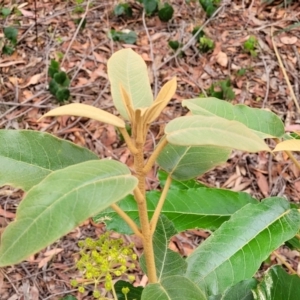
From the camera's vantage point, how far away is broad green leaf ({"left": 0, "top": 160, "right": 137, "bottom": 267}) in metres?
0.45

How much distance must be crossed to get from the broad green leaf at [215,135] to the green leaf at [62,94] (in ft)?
6.14

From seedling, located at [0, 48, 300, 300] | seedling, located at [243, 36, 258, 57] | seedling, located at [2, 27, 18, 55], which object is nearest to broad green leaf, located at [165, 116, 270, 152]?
seedling, located at [0, 48, 300, 300]

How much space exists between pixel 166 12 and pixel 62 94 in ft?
2.79

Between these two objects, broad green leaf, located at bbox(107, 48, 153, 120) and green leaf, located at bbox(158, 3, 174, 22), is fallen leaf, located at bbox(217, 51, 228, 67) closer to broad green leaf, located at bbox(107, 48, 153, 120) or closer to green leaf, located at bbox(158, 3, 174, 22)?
green leaf, located at bbox(158, 3, 174, 22)

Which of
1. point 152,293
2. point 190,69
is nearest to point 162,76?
point 190,69

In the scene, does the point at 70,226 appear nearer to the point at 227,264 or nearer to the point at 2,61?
the point at 227,264

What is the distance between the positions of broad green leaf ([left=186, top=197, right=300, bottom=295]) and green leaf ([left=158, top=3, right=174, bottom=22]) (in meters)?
2.16

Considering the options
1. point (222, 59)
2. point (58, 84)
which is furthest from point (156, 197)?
point (222, 59)

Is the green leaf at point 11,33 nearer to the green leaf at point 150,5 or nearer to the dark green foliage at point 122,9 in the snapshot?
the dark green foliage at point 122,9

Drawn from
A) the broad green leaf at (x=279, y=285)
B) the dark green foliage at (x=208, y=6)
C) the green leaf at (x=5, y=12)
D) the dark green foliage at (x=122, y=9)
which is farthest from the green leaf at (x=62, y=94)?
the broad green leaf at (x=279, y=285)

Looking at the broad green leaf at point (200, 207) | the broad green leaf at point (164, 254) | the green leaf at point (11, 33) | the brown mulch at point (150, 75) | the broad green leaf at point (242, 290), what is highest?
the broad green leaf at point (164, 254)

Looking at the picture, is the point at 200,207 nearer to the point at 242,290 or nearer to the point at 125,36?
the point at 242,290

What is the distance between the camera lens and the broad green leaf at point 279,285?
82cm

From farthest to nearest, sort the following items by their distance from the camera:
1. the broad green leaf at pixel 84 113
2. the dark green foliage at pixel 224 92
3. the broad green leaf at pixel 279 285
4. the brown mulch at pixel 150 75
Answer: the dark green foliage at pixel 224 92 → the brown mulch at pixel 150 75 → the broad green leaf at pixel 279 285 → the broad green leaf at pixel 84 113
